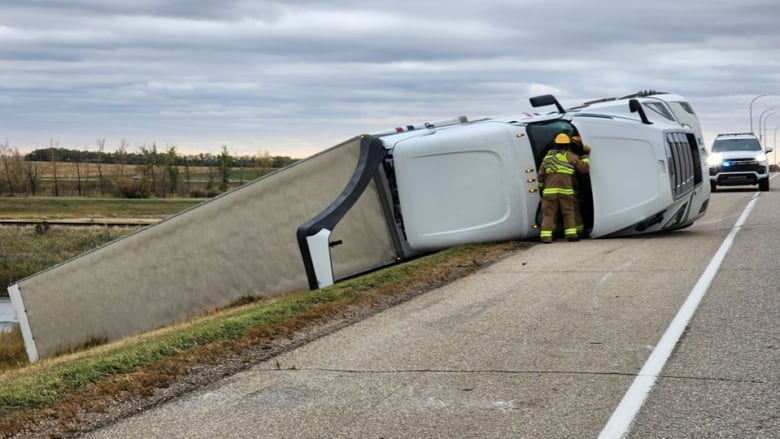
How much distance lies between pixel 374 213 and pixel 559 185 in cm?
290

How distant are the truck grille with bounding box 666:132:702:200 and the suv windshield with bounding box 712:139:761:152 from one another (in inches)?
761

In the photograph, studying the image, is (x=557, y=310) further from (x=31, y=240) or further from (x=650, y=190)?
(x=31, y=240)

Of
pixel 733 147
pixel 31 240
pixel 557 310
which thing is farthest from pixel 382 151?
pixel 31 240

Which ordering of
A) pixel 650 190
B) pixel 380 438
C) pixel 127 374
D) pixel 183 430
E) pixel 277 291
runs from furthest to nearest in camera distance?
1. pixel 277 291
2. pixel 650 190
3. pixel 127 374
4. pixel 183 430
5. pixel 380 438

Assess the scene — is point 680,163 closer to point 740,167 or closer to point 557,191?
point 557,191

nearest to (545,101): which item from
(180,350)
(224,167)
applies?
(180,350)

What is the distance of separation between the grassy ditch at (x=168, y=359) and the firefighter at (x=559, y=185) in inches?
148

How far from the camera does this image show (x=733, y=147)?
34.9 metres

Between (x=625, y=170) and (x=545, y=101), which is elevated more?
(x=545, y=101)

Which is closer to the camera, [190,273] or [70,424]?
[70,424]

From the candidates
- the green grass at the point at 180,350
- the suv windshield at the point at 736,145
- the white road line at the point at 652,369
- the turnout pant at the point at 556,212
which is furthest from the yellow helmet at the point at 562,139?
the suv windshield at the point at 736,145

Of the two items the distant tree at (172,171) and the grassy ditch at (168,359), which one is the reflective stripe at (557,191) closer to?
the grassy ditch at (168,359)

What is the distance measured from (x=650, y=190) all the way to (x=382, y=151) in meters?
4.16

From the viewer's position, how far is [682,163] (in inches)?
624
